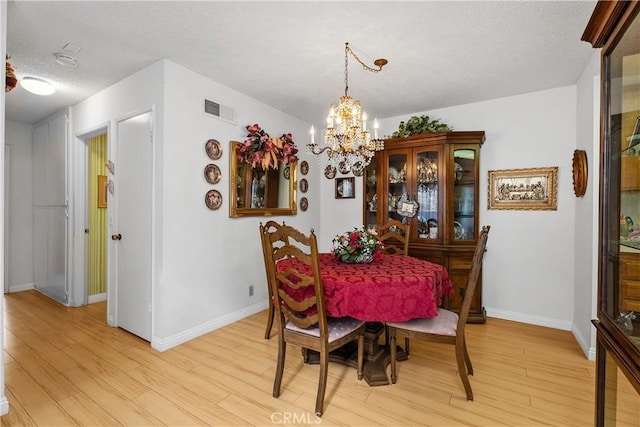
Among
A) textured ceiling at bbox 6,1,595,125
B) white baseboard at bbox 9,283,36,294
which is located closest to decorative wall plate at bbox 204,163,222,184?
textured ceiling at bbox 6,1,595,125

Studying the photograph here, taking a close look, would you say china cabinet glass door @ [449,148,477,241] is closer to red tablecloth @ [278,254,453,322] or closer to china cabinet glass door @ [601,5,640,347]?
red tablecloth @ [278,254,453,322]

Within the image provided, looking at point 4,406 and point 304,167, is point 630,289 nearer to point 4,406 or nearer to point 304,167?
point 4,406

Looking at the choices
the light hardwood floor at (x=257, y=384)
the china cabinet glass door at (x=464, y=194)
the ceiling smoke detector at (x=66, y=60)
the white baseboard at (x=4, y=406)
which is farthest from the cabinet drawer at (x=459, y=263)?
the ceiling smoke detector at (x=66, y=60)

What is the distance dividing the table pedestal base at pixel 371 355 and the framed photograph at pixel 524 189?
6.83 ft

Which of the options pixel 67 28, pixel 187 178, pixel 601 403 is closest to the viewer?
pixel 601 403

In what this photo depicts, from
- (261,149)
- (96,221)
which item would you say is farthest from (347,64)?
(96,221)

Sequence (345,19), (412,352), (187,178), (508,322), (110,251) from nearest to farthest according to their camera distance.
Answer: (345,19) < (412,352) < (187,178) < (110,251) < (508,322)

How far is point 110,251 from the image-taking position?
301cm

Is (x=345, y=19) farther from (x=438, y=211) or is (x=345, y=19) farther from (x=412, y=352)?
(x=412, y=352)

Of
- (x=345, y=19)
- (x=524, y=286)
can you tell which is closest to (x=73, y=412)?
(x=345, y=19)

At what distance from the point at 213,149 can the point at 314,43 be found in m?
1.38

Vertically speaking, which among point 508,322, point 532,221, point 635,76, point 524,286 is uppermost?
point 635,76

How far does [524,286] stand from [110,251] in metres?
4.40

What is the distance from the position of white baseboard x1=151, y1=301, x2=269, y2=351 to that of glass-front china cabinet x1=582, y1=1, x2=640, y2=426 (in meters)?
2.82
